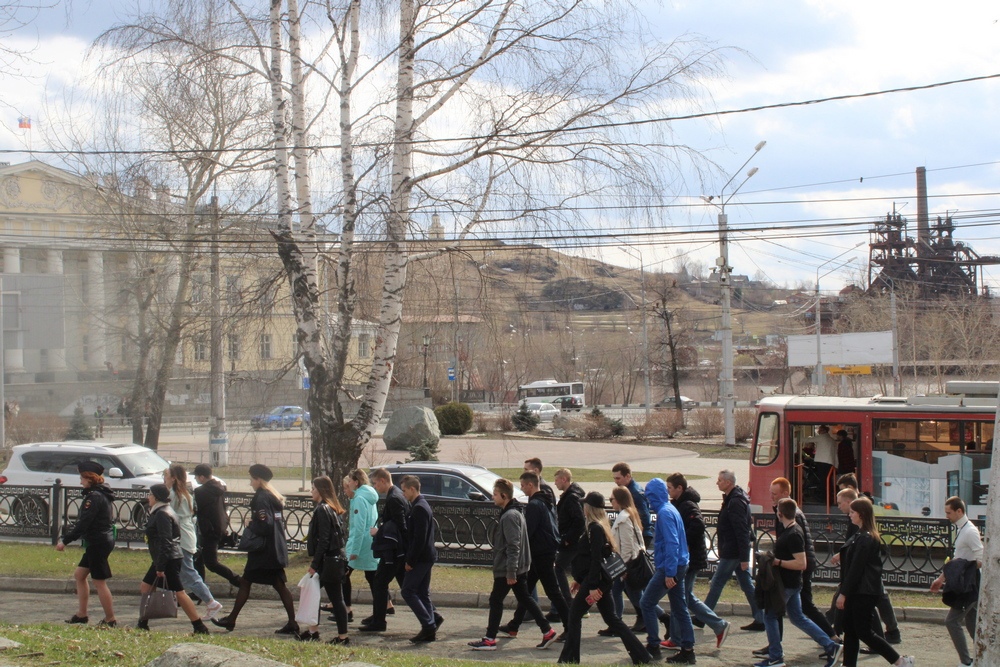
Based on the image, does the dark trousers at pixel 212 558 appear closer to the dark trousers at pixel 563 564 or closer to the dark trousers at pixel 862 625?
the dark trousers at pixel 563 564

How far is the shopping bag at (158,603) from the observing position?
29.2 ft

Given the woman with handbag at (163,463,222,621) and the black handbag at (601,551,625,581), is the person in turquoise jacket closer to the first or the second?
the woman with handbag at (163,463,222,621)

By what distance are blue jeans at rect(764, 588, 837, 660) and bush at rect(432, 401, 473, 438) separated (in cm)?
3790

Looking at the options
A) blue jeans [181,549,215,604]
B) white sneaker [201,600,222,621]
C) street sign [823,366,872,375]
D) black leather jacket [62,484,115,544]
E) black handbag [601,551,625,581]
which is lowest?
white sneaker [201,600,222,621]

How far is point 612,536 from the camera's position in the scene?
7824mm

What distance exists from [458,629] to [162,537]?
3.26 m

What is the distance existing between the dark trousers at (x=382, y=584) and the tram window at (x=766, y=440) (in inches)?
366

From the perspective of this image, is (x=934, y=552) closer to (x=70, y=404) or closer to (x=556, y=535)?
(x=556, y=535)

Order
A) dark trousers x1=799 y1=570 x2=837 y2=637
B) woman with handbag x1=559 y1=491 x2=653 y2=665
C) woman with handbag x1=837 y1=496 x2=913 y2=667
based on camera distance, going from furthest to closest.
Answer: dark trousers x1=799 y1=570 x2=837 y2=637 < woman with handbag x1=559 y1=491 x2=653 y2=665 < woman with handbag x1=837 y1=496 x2=913 y2=667

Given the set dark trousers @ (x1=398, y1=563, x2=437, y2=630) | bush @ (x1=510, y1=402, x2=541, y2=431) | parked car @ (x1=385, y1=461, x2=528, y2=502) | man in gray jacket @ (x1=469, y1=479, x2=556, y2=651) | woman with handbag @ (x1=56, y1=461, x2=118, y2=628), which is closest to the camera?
man in gray jacket @ (x1=469, y1=479, x2=556, y2=651)

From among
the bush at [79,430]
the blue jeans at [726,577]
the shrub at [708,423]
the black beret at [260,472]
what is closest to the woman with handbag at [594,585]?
the blue jeans at [726,577]

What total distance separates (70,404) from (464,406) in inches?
785

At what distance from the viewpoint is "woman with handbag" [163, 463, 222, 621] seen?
913 cm

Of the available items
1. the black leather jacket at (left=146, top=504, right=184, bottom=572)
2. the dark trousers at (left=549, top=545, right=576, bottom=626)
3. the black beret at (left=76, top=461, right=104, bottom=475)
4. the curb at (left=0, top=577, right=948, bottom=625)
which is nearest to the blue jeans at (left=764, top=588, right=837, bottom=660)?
the dark trousers at (left=549, top=545, right=576, bottom=626)
